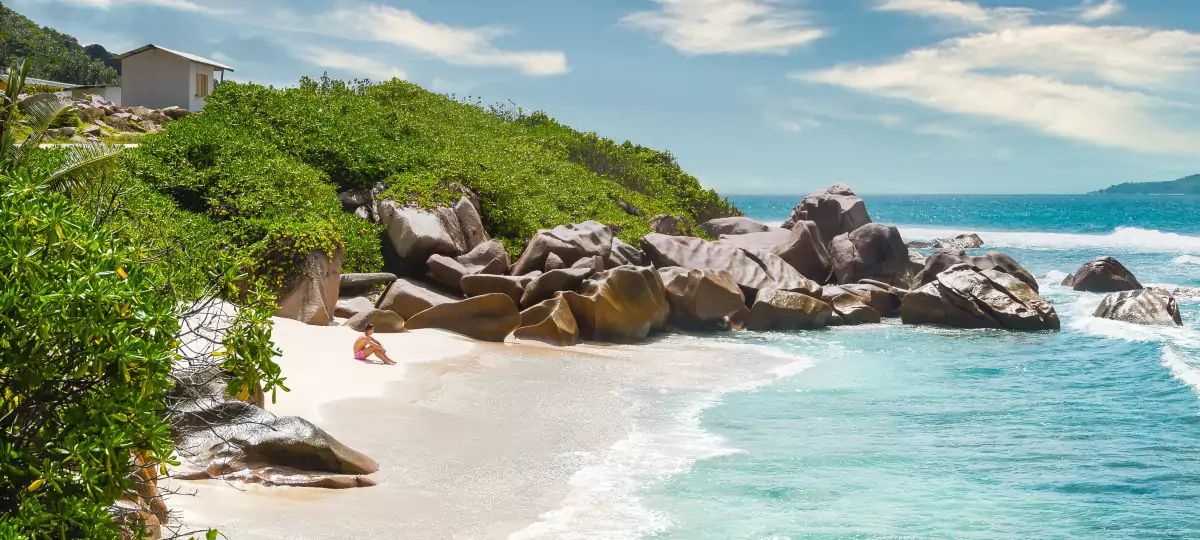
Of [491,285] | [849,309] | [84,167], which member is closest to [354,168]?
[491,285]

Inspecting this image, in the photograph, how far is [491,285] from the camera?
2069cm

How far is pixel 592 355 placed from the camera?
18922mm

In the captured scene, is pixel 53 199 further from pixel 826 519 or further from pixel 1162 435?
pixel 1162 435

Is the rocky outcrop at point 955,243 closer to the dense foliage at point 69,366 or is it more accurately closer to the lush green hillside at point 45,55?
the lush green hillside at point 45,55

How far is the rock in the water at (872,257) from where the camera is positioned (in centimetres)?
3041

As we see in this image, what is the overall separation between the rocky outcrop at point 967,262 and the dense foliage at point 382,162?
827 centimetres

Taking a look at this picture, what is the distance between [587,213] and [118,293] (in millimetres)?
24507

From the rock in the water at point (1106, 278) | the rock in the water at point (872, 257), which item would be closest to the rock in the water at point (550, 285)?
the rock in the water at point (872, 257)

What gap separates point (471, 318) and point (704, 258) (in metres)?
7.92

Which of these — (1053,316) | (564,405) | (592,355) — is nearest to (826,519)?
(564,405)

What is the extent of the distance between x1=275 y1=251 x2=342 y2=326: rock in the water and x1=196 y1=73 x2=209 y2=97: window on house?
33.3 m

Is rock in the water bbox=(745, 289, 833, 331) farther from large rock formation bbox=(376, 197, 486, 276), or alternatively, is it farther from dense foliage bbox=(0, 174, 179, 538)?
dense foliage bbox=(0, 174, 179, 538)

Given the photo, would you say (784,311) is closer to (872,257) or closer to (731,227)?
(872,257)

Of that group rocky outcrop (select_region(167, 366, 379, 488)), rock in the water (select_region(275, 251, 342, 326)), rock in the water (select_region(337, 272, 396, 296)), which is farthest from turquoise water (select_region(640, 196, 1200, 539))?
rock in the water (select_region(337, 272, 396, 296))
